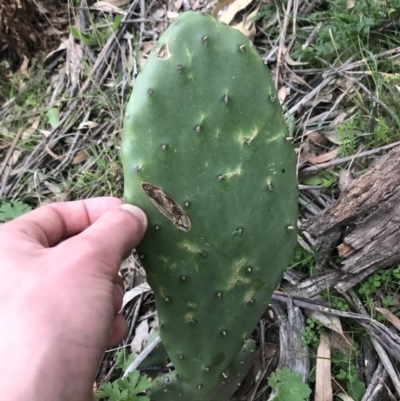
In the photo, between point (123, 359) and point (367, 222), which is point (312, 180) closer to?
point (367, 222)

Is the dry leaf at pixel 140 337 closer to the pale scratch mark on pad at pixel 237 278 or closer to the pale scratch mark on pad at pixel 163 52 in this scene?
the pale scratch mark on pad at pixel 237 278

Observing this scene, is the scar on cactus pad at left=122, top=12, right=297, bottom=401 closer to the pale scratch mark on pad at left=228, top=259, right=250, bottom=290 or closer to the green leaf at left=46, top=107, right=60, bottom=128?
the pale scratch mark on pad at left=228, top=259, right=250, bottom=290

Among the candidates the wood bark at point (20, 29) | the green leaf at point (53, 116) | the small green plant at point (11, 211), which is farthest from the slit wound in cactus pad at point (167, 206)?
the wood bark at point (20, 29)

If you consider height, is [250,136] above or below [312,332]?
above

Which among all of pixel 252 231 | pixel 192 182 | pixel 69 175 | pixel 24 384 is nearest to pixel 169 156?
pixel 192 182

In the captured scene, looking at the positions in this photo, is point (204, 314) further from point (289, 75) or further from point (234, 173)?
point (289, 75)

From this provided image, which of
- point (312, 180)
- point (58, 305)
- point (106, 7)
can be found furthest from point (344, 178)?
point (106, 7)
